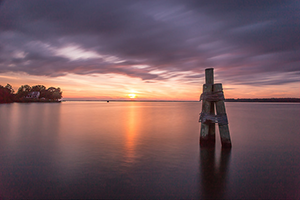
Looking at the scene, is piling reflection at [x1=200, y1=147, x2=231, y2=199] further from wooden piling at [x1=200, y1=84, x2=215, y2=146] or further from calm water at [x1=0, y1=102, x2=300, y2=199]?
wooden piling at [x1=200, y1=84, x2=215, y2=146]

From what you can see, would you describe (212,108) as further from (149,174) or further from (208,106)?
(149,174)

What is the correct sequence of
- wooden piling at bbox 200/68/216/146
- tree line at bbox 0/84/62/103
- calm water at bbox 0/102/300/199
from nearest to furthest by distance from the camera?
calm water at bbox 0/102/300/199 < wooden piling at bbox 200/68/216/146 < tree line at bbox 0/84/62/103

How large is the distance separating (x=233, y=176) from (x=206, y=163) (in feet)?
4.80

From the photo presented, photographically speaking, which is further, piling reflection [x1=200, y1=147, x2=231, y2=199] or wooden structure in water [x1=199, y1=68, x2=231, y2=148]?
wooden structure in water [x1=199, y1=68, x2=231, y2=148]

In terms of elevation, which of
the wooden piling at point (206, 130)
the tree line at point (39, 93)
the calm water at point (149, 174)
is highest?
the tree line at point (39, 93)

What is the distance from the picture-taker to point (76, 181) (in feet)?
18.7

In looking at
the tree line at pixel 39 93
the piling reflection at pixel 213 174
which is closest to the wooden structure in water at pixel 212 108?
the piling reflection at pixel 213 174

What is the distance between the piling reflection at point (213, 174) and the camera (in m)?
5.12

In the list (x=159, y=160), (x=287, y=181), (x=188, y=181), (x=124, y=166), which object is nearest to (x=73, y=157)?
(x=124, y=166)

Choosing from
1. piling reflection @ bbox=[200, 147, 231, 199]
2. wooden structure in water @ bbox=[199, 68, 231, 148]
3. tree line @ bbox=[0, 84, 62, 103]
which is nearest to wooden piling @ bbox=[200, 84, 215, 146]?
wooden structure in water @ bbox=[199, 68, 231, 148]

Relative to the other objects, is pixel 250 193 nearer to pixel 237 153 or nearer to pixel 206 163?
pixel 206 163

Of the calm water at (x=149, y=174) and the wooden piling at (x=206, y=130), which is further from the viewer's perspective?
the wooden piling at (x=206, y=130)

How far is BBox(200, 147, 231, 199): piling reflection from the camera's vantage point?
5121mm

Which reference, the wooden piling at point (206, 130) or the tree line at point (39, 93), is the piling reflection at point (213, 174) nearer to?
the wooden piling at point (206, 130)
